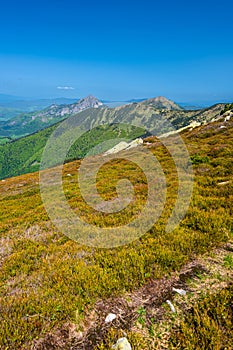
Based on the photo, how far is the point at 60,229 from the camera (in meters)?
9.18

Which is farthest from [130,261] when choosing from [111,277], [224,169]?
[224,169]

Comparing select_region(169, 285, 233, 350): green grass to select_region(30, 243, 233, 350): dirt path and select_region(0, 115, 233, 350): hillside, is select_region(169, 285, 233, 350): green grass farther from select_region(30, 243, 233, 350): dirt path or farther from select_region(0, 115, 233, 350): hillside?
select_region(30, 243, 233, 350): dirt path

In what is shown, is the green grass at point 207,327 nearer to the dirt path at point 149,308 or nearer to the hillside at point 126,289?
the hillside at point 126,289

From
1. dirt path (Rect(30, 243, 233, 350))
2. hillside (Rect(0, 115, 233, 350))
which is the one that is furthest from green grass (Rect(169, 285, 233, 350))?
dirt path (Rect(30, 243, 233, 350))

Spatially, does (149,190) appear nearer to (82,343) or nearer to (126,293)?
(126,293)

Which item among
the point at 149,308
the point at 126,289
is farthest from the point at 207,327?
the point at 126,289

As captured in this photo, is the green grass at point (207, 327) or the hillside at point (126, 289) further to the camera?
the hillside at point (126, 289)

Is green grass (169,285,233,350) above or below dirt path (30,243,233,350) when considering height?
above

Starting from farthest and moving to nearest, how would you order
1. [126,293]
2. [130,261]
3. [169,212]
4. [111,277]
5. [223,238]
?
[169,212] < [223,238] < [130,261] < [111,277] < [126,293]

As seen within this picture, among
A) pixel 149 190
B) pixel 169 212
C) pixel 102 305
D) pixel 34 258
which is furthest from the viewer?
pixel 149 190

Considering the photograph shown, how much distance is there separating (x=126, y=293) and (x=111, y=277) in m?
0.60

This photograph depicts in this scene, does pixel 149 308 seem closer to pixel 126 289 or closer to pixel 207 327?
pixel 126 289

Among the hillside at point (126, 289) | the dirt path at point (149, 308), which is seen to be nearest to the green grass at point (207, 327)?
the hillside at point (126, 289)

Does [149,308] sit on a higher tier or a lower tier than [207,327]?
lower
